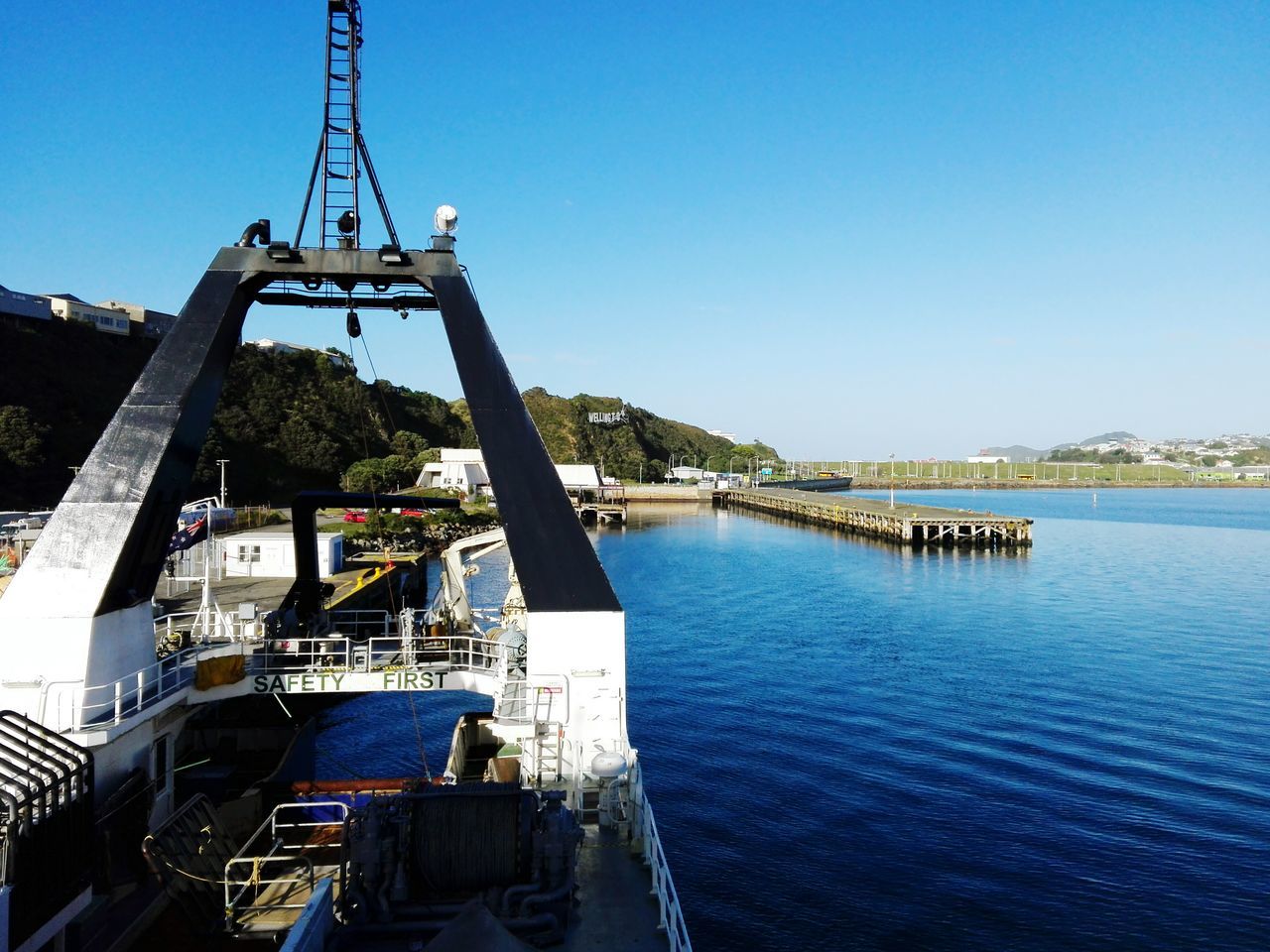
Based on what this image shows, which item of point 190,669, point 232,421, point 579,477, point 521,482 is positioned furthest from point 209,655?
point 579,477

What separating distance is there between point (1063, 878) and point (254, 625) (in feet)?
68.2

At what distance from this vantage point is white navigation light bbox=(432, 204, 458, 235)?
1702cm

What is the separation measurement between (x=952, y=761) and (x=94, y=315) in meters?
114

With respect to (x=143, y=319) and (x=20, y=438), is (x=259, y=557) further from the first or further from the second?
(x=143, y=319)

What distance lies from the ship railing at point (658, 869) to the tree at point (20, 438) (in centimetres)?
7798

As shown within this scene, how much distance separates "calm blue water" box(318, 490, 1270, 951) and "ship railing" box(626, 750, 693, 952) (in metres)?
6.12

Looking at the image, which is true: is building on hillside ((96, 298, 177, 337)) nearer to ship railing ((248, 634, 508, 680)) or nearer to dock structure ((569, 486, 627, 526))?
dock structure ((569, 486, 627, 526))

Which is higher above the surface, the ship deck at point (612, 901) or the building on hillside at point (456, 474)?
the building on hillside at point (456, 474)

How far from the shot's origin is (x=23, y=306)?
94125mm

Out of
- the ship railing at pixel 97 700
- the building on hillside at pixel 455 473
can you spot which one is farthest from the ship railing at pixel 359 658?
the building on hillside at pixel 455 473

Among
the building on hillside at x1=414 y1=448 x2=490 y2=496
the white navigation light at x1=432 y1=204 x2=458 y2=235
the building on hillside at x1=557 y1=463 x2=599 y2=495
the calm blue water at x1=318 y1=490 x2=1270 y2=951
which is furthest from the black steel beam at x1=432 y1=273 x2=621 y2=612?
the building on hillside at x1=557 y1=463 x2=599 y2=495

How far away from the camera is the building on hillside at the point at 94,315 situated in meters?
101

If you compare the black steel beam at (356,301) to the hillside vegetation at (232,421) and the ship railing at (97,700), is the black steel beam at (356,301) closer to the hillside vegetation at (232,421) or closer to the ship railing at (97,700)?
the ship railing at (97,700)

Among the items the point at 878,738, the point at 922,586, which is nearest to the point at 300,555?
the point at 878,738
